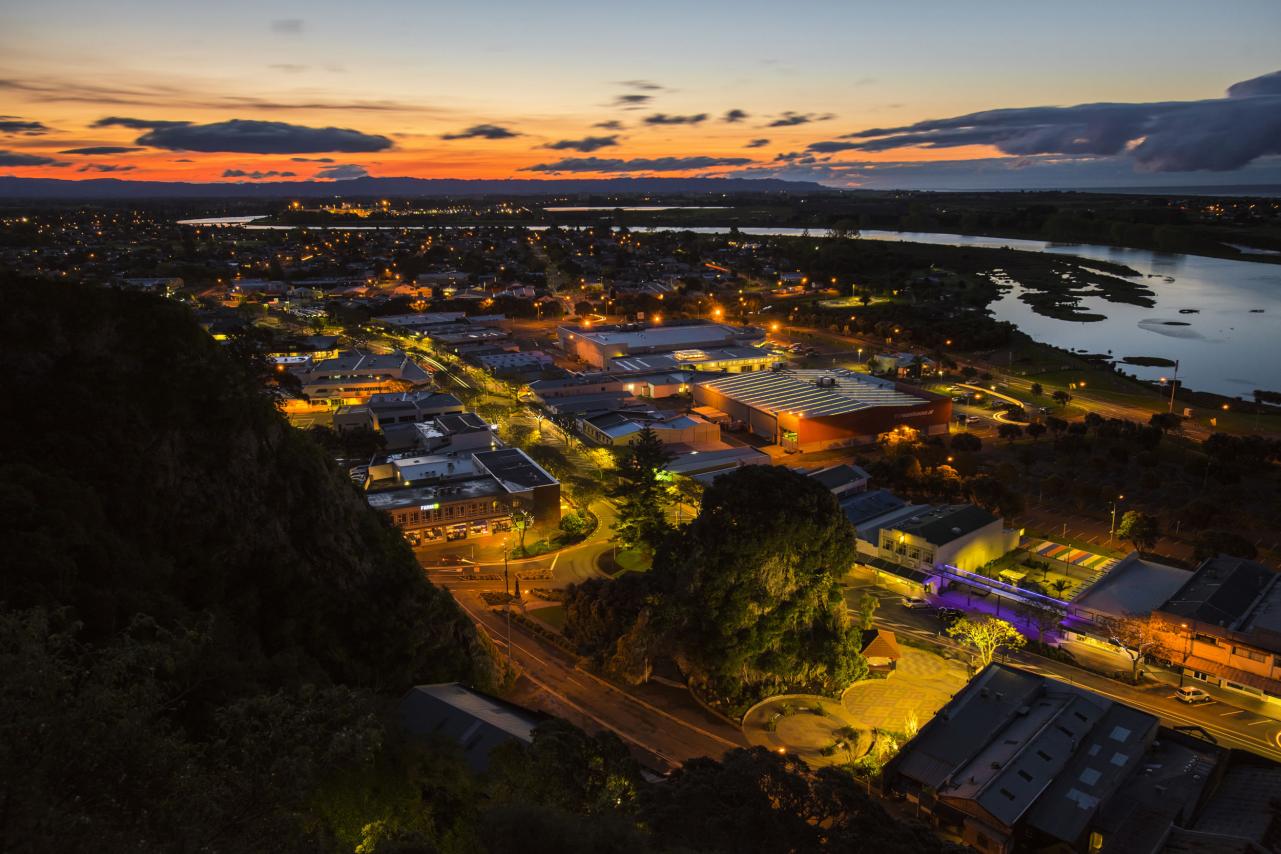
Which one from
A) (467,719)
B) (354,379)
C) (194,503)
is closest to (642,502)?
(467,719)

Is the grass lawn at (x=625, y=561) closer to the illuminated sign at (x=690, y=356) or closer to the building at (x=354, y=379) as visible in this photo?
the building at (x=354, y=379)

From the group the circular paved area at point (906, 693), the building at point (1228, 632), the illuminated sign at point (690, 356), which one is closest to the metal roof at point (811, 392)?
the illuminated sign at point (690, 356)

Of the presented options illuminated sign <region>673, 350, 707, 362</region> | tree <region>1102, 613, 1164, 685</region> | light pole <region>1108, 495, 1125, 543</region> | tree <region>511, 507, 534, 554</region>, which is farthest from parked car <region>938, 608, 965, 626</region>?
illuminated sign <region>673, 350, 707, 362</region>

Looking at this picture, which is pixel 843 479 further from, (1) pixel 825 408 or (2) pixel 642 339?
(2) pixel 642 339

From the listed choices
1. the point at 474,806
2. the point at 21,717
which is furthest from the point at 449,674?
the point at 21,717

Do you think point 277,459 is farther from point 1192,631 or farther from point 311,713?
point 1192,631
